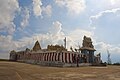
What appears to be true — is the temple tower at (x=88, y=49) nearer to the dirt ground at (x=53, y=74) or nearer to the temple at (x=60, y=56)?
the temple at (x=60, y=56)

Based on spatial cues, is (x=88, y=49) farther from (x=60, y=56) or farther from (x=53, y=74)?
(x=53, y=74)

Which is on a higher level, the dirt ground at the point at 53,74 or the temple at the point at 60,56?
the temple at the point at 60,56

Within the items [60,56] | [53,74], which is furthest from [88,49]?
[53,74]

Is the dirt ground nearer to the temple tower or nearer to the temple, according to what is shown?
the temple

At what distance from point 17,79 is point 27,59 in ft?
116

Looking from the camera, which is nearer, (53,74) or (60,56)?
(53,74)

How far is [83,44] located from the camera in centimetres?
4594

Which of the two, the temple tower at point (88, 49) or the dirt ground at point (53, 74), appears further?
the temple tower at point (88, 49)

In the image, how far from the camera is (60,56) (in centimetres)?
3375

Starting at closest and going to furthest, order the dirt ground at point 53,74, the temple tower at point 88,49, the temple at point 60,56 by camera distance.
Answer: the dirt ground at point 53,74 → the temple at point 60,56 → the temple tower at point 88,49

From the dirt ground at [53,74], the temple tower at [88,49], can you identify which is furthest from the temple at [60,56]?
the dirt ground at [53,74]

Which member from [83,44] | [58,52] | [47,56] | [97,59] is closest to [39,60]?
[47,56]

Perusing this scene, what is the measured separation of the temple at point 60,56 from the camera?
34.0 metres

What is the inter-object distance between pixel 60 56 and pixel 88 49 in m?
13.0
